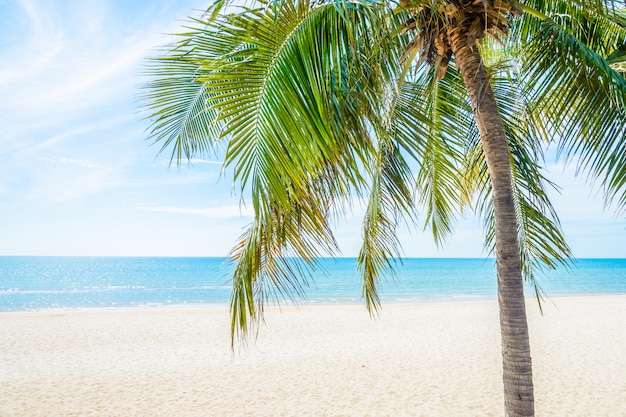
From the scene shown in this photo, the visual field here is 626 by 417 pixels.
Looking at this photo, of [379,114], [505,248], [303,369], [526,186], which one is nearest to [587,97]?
[505,248]

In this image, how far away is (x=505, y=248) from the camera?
2.60 metres

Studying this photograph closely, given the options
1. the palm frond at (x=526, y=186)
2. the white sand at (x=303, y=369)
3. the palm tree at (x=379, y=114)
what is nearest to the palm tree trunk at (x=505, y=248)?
the palm tree at (x=379, y=114)

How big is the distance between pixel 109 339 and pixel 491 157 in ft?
30.0

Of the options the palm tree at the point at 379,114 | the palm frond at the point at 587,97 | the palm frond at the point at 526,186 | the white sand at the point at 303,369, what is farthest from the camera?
the white sand at the point at 303,369

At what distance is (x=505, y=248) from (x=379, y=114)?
1.15m

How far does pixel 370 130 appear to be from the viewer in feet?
8.46

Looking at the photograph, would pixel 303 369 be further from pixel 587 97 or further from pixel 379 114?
pixel 587 97

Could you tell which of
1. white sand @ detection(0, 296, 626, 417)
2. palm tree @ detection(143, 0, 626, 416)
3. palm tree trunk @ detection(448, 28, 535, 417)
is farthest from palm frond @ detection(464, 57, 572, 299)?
white sand @ detection(0, 296, 626, 417)

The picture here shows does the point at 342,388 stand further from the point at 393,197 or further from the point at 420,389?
the point at 393,197

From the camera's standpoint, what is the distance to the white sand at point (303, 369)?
485 cm

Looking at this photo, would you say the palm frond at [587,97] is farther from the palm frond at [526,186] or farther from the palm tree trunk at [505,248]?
the palm frond at [526,186]

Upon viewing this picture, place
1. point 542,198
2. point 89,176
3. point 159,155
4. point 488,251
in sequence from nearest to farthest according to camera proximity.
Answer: point 159,155 → point 542,198 → point 488,251 → point 89,176

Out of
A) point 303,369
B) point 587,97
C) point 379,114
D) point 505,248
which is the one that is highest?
point 587,97

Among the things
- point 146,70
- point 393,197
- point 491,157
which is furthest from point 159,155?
point 491,157
